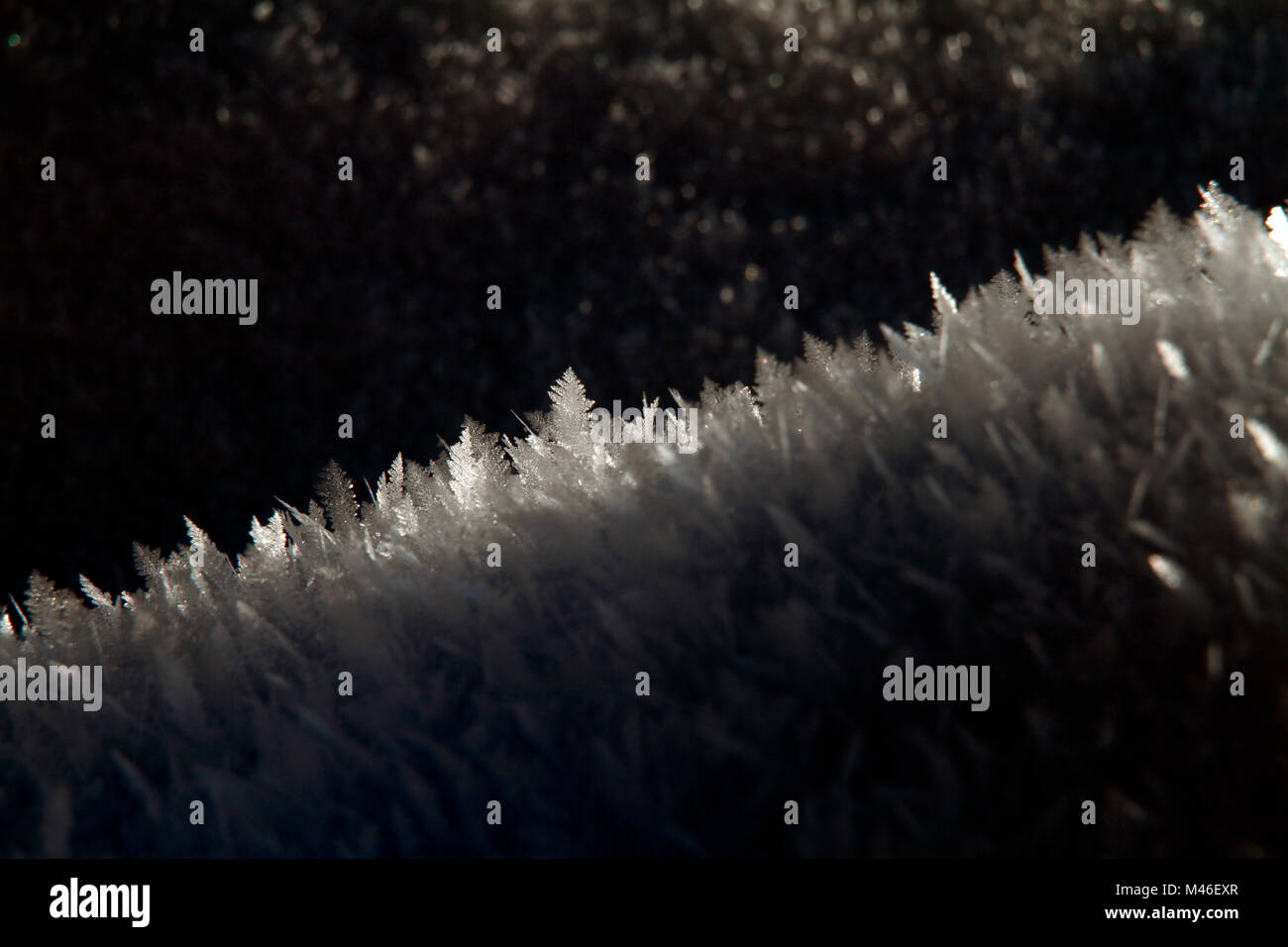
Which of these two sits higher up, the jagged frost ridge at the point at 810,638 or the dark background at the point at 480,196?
the dark background at the point at 480,196

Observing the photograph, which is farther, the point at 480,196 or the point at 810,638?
the point at 480,196

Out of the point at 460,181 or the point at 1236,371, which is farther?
the point at 460,181

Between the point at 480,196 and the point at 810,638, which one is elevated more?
the point at 480,196

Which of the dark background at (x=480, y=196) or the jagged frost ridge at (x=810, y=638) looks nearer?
the jagged frost ridge at (x=810, y=638)

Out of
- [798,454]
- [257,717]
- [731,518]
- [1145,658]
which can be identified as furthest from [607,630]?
[1145,658]
